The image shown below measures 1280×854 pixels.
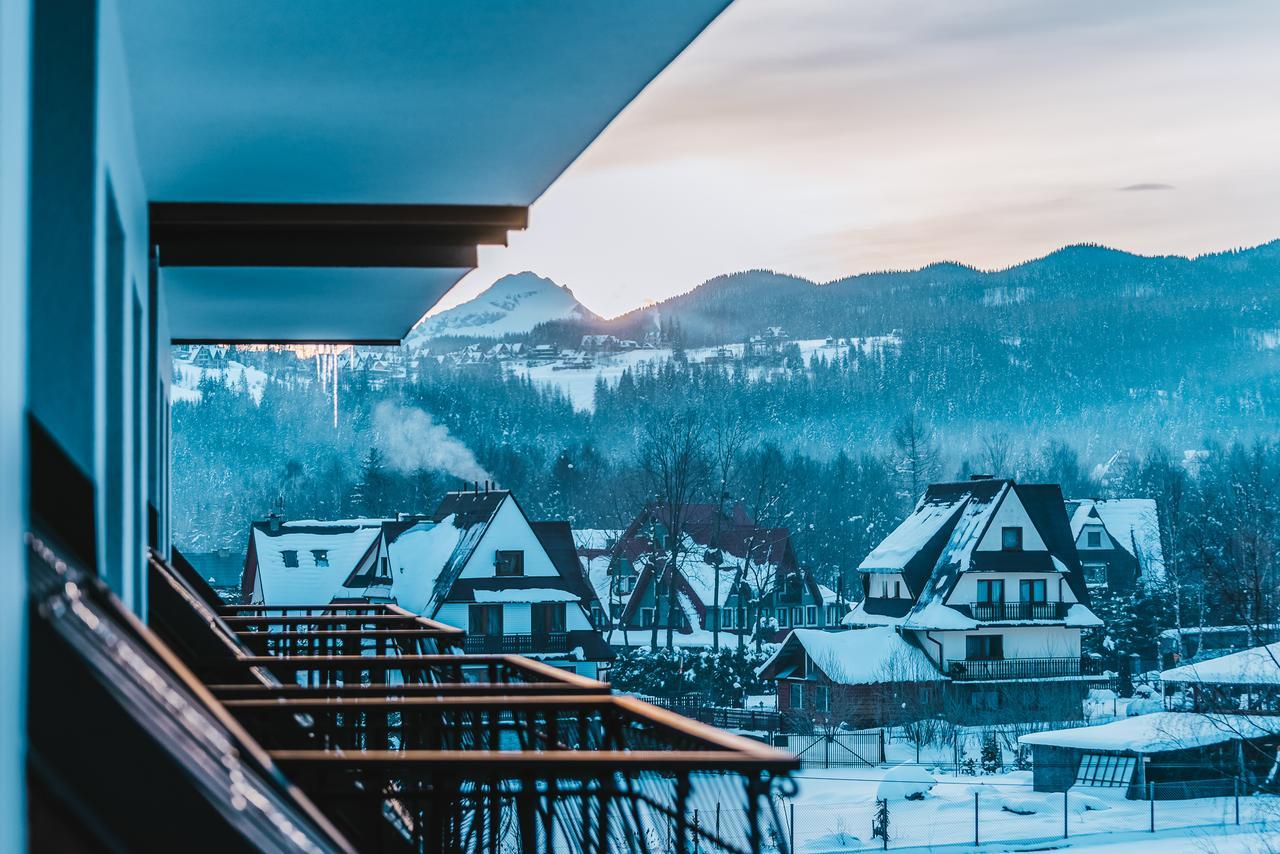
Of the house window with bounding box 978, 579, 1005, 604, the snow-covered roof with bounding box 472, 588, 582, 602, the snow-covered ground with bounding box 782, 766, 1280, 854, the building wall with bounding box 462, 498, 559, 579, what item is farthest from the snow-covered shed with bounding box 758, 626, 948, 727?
the building wall with bounding box 462, 498, 559, 579

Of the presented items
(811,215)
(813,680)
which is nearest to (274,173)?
(813,680)

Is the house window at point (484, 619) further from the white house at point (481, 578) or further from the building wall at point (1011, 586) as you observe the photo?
the building wall at point (1011, 586)

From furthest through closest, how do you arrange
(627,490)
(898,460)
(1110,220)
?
(1110,220) → (898,460) → (627,490)

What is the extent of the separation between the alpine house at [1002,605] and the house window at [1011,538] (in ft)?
0.08

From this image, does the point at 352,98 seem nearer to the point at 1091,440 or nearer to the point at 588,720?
the point at 588,720

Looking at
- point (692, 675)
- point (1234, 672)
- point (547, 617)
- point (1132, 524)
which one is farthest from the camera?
point (1132, 524)

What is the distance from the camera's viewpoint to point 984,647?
3469 centimetres

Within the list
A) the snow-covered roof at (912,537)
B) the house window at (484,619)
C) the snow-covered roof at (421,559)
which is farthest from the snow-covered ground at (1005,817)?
the snow-covered roof at (421,559)

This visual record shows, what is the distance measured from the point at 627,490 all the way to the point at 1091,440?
124 ft

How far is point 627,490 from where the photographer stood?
61062mm

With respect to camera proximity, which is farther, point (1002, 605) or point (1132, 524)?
point (1132, 524)

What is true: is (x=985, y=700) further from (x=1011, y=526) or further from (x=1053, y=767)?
(x=1053, y=767)

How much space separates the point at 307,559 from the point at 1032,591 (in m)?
17.9

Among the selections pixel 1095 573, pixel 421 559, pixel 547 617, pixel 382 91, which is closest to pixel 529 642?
pixel 547 617
